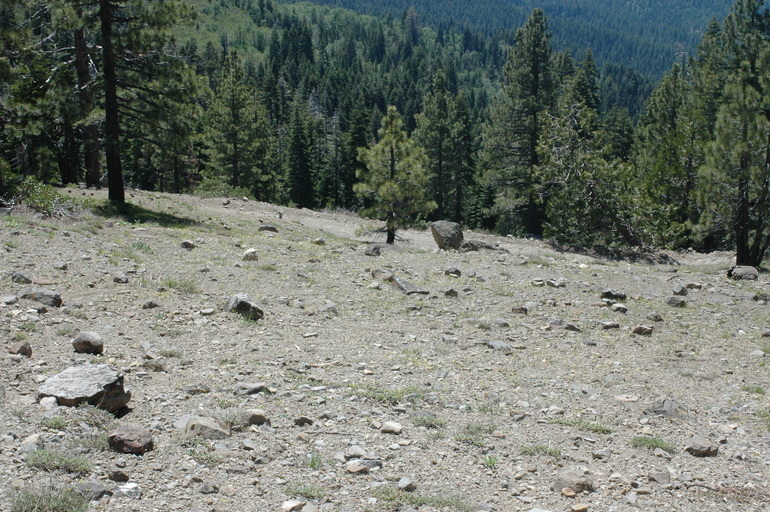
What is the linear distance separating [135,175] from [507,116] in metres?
38.4

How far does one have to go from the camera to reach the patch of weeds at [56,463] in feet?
14.3

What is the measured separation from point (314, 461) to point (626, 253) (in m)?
21.4

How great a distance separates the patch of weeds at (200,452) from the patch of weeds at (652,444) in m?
3.91

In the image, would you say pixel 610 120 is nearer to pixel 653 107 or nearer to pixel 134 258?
pixel 653 107

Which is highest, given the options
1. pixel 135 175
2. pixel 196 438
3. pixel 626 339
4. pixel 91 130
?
pixel 91 130

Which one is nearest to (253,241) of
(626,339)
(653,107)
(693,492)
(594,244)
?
(626,339)

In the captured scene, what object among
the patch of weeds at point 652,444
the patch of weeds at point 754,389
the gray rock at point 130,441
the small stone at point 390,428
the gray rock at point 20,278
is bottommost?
the patch of weeds at point 754,389

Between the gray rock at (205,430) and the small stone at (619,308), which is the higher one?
the gray rock at (205,430)

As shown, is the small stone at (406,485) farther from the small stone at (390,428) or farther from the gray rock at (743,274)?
the gray rock at (743,274)

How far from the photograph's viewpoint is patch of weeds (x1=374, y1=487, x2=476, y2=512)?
4.65 metres

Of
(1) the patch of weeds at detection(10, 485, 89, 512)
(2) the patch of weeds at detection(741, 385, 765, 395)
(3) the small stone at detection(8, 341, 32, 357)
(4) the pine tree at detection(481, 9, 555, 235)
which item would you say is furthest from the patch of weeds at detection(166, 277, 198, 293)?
(4) the pine tree at detection(481, 9, 555, 235)

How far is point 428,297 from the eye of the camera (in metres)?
11.1

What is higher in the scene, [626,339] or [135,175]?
[626,339]

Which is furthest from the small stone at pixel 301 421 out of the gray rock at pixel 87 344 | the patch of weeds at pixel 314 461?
the gray rock at pixel 87 344
